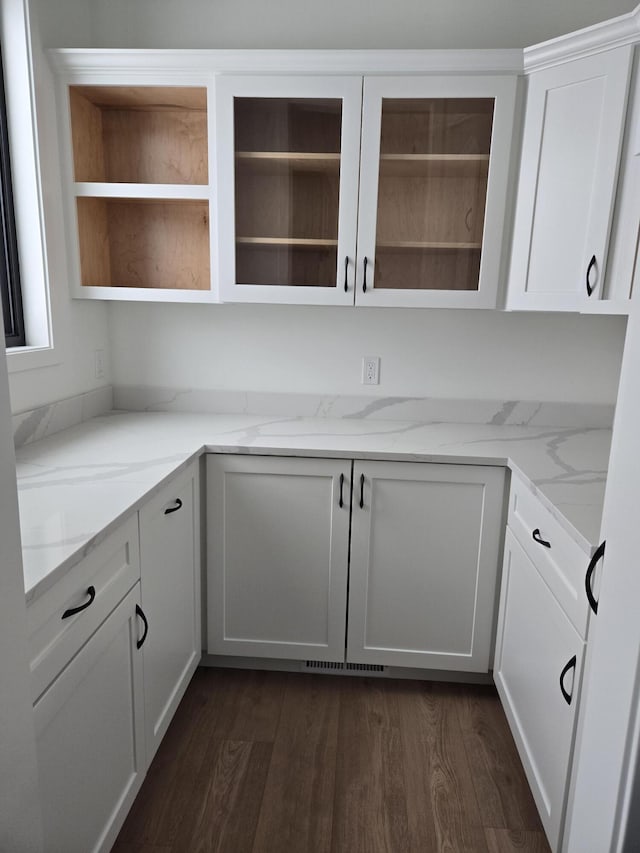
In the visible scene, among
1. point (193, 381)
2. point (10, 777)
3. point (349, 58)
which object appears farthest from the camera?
point (193, 381)

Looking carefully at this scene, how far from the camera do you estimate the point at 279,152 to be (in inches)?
81.2

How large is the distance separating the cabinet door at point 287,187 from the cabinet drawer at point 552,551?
3.05 feet

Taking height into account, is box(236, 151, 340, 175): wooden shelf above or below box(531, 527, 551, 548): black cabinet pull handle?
above

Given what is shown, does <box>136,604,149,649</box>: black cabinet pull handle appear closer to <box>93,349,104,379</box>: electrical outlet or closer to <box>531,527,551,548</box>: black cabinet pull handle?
<box>531,527,551,548</box>: black cabinet pull handle

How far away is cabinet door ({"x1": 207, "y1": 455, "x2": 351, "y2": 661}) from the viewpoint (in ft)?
6.57

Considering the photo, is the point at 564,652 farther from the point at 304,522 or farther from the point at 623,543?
the point at 304,522

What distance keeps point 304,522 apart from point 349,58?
5.11ft

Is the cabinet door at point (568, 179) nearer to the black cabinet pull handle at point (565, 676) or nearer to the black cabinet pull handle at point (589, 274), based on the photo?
the black cabinet pull handle at point (589, 274)

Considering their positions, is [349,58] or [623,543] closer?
[623,543]

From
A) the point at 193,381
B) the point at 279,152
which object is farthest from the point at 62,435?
the point at 279,152

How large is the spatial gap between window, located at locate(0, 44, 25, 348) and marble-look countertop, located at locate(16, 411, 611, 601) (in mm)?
396

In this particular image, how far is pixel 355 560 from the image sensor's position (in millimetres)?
2047

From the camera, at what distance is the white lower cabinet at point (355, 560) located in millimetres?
1982

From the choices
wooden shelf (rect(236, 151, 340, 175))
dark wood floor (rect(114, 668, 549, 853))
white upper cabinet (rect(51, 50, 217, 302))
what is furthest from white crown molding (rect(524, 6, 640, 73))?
dark wood floor (rect(114, 668, 549, 853))
